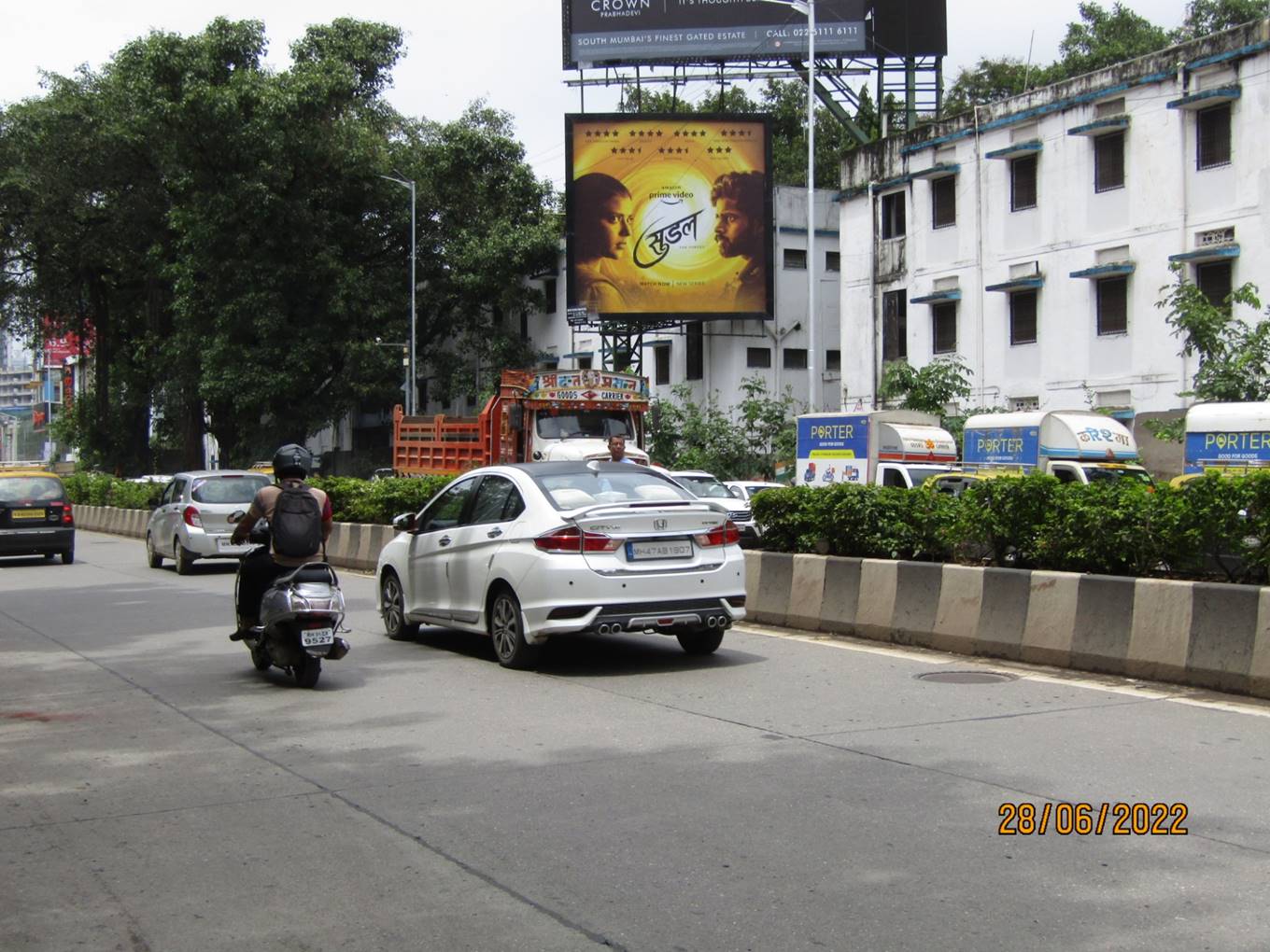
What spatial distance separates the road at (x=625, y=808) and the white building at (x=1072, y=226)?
21080 mm

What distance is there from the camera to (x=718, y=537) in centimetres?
1076

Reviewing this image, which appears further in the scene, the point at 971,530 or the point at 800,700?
the point at 971,530

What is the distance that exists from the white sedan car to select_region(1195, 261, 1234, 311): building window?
2097 centimetres

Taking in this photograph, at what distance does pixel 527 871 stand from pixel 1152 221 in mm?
27775

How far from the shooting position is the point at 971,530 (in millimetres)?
11266

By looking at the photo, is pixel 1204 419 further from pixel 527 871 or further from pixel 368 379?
pixel 368 379

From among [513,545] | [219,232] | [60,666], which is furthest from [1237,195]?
[219,232]

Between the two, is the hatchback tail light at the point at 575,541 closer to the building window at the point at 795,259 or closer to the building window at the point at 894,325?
the building window at the point at 894,325

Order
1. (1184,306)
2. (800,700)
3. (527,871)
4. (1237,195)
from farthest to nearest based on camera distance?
(1237,195) → (1184,306) → (800,700) → (527,871)

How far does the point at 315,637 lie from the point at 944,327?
91.9 ft

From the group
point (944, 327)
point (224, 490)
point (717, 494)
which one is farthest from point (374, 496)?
point (944, 327)

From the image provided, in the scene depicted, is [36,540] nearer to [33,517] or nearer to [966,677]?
[33,517]

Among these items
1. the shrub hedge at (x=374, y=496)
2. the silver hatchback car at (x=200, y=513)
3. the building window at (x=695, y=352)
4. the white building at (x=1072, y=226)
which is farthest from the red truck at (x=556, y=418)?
the building window at (x=695, y=352)

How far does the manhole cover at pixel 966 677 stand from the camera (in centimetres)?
966
